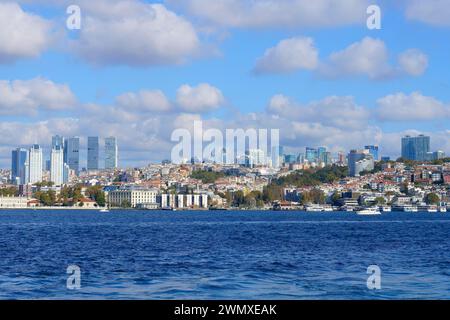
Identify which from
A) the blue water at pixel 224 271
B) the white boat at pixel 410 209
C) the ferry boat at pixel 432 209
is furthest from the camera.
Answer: the white boat at pixel 410 209

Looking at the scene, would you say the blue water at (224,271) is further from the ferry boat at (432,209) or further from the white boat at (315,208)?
the white boat at (315,208)

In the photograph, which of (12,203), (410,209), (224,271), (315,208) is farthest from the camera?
(12,203)

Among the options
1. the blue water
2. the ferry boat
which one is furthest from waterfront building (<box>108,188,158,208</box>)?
the blue water

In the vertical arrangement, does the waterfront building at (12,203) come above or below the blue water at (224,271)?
above

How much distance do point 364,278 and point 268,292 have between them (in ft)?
13.4

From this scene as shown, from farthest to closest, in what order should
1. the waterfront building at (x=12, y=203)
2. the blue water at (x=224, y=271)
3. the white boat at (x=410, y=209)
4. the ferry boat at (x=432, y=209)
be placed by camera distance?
the waterfront building at (x=12, y=203)
the white boat at (x=410, y=209)
the ferry boat at (x=432, y=209)
the blue water at (x=224, y=271)

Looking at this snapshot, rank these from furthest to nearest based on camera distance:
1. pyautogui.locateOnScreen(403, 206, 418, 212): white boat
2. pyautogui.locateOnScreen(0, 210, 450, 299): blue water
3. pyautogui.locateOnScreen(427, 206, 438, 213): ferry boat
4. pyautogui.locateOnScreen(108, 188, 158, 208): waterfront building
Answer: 1. pyautogui.locateOnScreen(108, 188, 158, 208): waterfront building
2. pyautogui.locateOnScreen(403, 206, 418, 212): white boat
3. pyautogui.locateOnScreen(427, 206, 438, 213): ferry boat
4. pyautogui.locateOnScreen(0, 210, 450, 299): blue water

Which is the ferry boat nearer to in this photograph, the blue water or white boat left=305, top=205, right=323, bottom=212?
white boat left=305, top=205, right=323, bottom=212

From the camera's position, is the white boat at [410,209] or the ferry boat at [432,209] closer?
the ferry boat at [432,209]

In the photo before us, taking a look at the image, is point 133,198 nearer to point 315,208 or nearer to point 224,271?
point 315,208

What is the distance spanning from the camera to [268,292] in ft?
62.8

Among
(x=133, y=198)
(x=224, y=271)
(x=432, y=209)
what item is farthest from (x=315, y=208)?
(x=224, y=271)

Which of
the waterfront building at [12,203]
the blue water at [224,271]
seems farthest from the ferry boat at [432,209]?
the blue water at [224,271]
